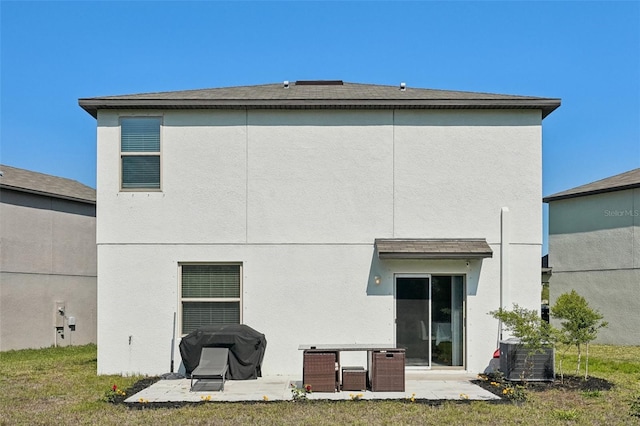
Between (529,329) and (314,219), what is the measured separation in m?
4.80

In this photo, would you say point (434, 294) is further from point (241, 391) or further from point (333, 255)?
point (241, 391)

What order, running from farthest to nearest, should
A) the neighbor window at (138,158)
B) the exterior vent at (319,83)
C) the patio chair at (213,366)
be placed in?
1. the exterior vent at (319,83)
2. the neighbor window at (138,158)
3. the patio chair at (213,366)

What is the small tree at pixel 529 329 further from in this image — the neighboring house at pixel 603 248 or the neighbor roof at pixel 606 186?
the neighbor roof at pixel 606 186

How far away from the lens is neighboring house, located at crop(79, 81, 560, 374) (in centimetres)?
1300

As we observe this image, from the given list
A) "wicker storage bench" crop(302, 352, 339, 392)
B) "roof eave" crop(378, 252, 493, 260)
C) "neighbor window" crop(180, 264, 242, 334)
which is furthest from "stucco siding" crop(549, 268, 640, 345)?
"neighbor window" crop(180, 264, 242, 334)

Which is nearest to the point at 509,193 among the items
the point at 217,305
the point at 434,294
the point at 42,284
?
the point at 434,294

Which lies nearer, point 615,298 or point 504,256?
point 504,256

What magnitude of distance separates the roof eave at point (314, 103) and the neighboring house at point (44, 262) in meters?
8.71

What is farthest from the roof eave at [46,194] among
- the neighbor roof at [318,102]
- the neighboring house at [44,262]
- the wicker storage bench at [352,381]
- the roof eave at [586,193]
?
the roof eave at [586,193]

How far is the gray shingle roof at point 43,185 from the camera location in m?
20.4

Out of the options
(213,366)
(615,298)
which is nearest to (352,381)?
(213,366)

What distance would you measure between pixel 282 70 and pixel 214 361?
8273mm

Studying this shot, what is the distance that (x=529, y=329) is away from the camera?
37.6 feet

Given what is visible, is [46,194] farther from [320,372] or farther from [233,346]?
[320,372]
